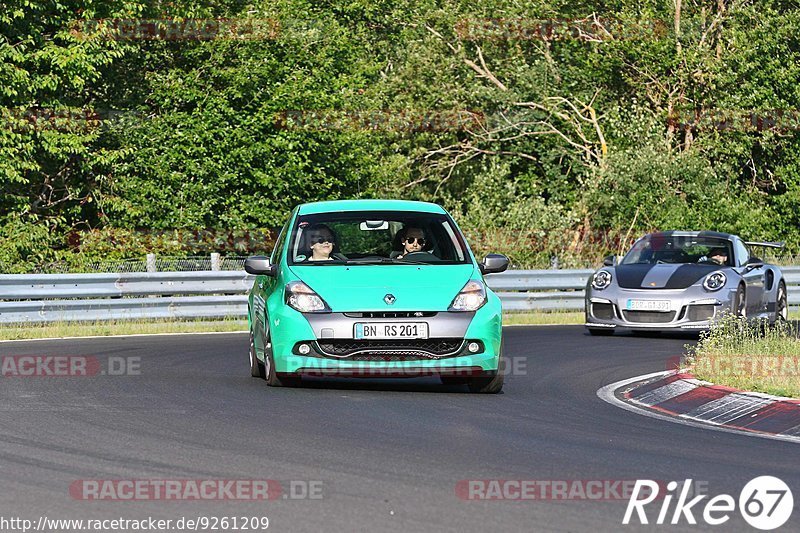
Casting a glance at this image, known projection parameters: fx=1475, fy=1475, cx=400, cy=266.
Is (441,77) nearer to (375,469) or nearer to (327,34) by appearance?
(327,34)

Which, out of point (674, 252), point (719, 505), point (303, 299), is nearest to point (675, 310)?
point (674, 252)

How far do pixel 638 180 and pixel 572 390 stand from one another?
23182mm

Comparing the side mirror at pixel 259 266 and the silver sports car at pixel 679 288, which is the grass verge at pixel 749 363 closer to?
the silver sports car at pixel 679 288

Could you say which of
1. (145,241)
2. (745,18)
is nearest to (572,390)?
(145,241)

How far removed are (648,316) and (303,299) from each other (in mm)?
8162

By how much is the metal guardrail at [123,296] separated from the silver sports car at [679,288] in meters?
4.97

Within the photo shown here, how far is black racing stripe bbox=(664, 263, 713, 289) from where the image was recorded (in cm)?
1880

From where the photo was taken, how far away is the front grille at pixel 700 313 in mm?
18609

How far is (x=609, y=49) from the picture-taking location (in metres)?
39.8

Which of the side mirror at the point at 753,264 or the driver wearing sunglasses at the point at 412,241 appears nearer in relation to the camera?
the driver wearing sunglasses at the point at 412,241

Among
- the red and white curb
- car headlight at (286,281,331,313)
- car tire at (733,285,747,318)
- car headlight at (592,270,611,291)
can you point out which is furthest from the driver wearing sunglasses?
car tire at (733,285,747,318)

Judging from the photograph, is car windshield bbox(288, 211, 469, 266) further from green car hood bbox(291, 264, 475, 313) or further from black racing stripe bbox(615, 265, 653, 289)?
black racing stripe bbox(615, 265, 653, 289)

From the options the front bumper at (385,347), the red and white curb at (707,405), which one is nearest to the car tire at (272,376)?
the front bumper at (385,347)

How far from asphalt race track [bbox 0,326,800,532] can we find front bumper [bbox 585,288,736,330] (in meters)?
5.14
